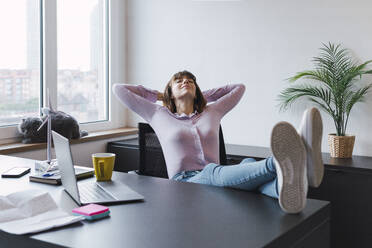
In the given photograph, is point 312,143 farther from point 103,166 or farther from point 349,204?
point 349,204

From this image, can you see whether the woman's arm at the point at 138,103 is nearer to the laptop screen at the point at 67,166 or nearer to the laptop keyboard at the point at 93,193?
the laptop keyboard at the point at 93,193

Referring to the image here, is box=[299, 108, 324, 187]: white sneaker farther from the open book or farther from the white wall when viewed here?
the white wall

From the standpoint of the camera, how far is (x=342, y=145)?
2.90 metres

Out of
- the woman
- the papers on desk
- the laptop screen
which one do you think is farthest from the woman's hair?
the papers on desk

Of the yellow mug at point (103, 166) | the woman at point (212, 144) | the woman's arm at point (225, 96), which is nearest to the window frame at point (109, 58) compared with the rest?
the woman at point (212, 144)

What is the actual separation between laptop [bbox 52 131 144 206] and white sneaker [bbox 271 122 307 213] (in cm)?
47

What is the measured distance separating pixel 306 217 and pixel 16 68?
2411mm

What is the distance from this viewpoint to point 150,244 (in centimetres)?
111

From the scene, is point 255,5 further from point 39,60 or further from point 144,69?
point 39,60

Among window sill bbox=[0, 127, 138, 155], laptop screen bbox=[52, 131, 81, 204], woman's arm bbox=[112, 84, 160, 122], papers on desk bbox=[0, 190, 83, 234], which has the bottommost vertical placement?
window sill bbox=[0, 127, 138, 155]

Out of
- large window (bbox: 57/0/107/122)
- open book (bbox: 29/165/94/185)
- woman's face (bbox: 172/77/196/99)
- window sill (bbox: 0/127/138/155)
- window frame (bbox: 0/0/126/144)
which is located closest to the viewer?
open book (bbox: 29/165/94/185)

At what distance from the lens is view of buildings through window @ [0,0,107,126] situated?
3072 millimetres

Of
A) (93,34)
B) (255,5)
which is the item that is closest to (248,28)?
(255,5)

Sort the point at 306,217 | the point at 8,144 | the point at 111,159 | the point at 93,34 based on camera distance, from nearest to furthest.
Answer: the point at 306,217 → the point at 111,159 → the point at 8,144 → the point at 93,34
